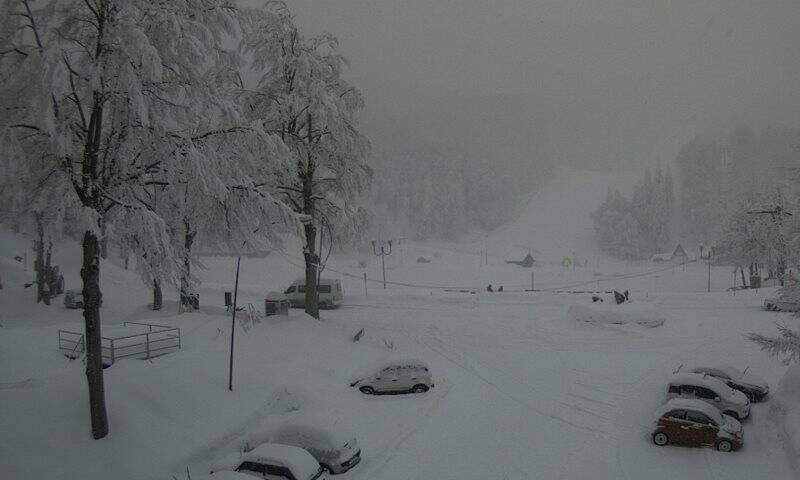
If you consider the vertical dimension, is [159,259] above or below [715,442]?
above

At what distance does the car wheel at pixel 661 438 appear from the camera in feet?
49.0

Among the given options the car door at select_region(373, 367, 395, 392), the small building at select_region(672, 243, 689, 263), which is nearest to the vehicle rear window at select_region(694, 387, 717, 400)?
the car door at select_region(373, 367, 395, 392)

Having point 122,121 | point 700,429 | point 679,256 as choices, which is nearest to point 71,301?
point 122,121

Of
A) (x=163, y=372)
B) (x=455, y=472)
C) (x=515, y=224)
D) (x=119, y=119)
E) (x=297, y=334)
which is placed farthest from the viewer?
(x=515, y=224)

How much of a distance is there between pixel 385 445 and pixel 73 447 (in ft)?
26.5

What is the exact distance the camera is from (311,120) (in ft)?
76.6

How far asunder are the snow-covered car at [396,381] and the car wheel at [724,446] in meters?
9.76

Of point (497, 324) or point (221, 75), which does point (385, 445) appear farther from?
point (497, 324)

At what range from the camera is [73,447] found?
36.6 feet

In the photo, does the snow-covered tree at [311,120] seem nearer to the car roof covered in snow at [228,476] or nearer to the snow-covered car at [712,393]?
the car roof covered in snow at [228,476]

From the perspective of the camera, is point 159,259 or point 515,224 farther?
point 515,224

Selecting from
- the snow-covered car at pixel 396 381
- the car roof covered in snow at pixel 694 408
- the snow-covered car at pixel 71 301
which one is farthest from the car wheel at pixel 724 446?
the snow-covered car at pixel 71 301

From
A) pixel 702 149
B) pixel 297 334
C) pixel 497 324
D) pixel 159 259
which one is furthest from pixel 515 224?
pixel 159 259

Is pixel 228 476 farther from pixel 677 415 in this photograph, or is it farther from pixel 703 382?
pixel 703 382
